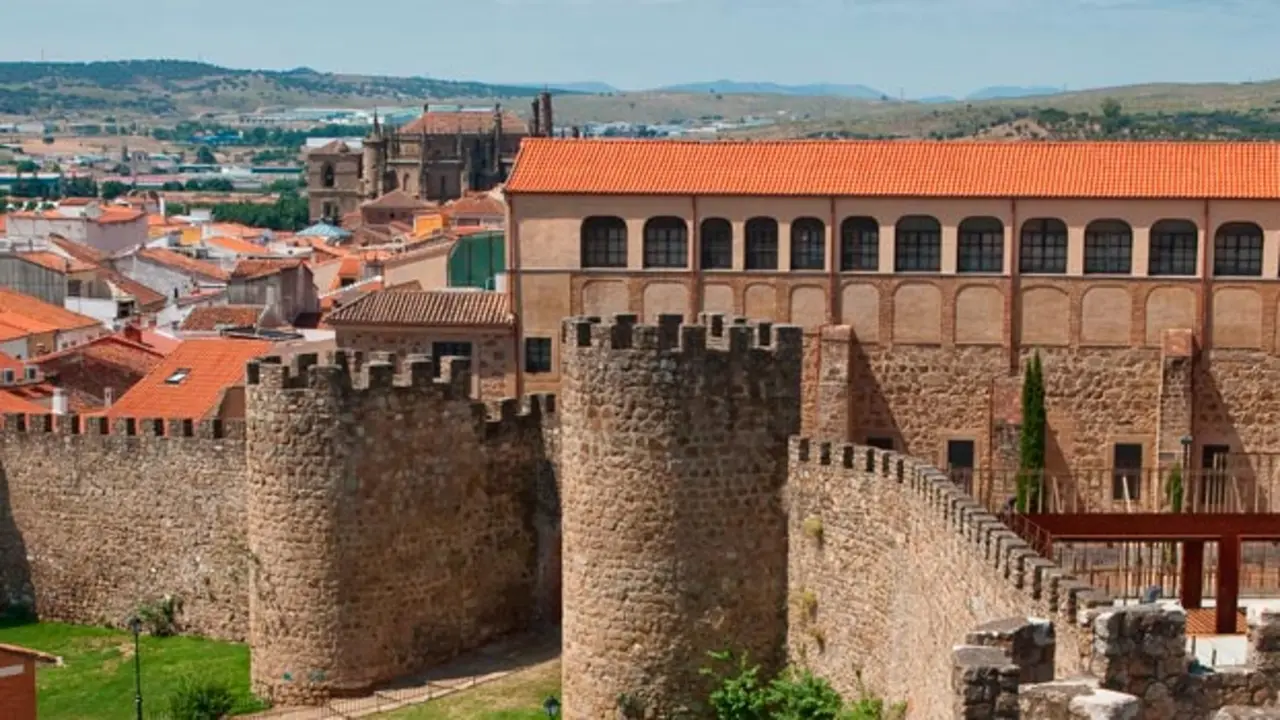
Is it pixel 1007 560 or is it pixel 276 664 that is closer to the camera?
pixel 1007 560

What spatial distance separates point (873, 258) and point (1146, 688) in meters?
24.0

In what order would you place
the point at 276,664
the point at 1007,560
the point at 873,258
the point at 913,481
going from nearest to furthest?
the point at 1007,560
the point at 913,481
the point at 276,664
the point at 873,258

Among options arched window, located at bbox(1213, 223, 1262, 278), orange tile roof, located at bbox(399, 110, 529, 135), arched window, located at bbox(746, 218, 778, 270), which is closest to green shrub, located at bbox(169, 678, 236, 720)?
arched window, located at bbox(746, 218, 778, 270)

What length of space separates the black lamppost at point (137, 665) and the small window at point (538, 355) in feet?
33.5

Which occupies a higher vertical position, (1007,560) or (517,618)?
(1007,560)

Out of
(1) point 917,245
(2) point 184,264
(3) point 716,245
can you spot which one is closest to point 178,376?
(3) point 716,245

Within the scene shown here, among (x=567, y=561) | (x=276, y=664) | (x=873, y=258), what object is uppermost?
(x=873, y=258)

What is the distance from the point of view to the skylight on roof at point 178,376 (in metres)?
36.2

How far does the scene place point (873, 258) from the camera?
111ft

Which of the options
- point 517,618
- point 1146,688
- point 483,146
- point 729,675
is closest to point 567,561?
point 729,675

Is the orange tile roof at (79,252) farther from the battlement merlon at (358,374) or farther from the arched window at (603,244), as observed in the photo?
the battlement merlon at (358,374)

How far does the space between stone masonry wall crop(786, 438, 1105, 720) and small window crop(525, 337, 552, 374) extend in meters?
15.6

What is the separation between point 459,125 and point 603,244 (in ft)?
387

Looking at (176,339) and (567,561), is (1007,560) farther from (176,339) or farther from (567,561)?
(176,339)
